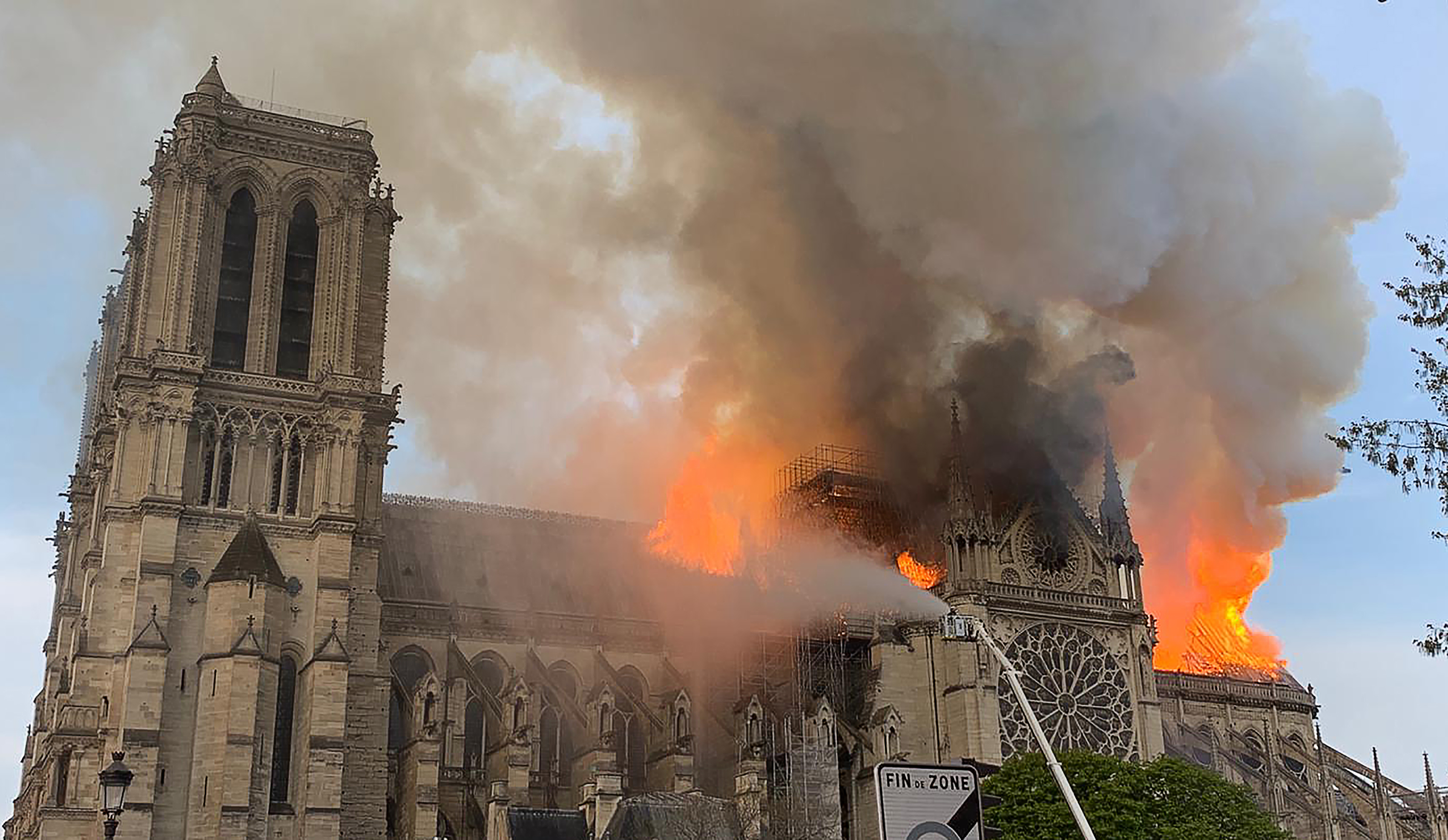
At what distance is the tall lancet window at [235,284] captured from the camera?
58469 mm

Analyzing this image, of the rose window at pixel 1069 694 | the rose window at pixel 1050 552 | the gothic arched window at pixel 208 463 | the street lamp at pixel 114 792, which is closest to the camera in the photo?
the street lamp at pixel 114 792

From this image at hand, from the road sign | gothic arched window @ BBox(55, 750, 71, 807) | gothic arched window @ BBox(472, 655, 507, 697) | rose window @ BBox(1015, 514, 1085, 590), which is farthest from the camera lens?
gothic arched window @ BBox(472, 655, 507, 697)

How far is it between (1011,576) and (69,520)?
4276cm

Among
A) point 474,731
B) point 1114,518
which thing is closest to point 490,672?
point 474,731

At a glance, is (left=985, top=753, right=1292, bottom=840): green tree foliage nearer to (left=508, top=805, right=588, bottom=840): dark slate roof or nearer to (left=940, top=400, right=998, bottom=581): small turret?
(left=940, top=400, right=998, bottom=581): small turret

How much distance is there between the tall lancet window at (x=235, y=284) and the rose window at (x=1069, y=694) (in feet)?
107

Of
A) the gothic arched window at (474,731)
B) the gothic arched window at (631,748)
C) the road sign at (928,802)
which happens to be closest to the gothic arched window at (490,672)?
the gothic arched window at (474,731)

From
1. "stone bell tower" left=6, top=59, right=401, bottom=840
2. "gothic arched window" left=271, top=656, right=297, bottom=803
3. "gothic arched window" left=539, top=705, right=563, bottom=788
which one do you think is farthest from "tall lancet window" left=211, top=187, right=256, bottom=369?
"gothic arched window" left=539, top=705, right=563, bottom=788

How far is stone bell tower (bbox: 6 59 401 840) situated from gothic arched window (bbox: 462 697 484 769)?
4739 mm

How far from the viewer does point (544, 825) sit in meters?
50.2

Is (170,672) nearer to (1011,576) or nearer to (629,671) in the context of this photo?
(629,671)

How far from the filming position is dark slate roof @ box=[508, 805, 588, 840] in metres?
49.2

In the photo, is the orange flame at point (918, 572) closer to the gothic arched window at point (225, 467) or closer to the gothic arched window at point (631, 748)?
the gothic arched window at point (631, 748)

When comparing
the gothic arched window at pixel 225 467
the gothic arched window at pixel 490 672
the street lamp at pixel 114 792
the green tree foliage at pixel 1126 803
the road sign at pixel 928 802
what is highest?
the gothic arched window at pixel 225 467
